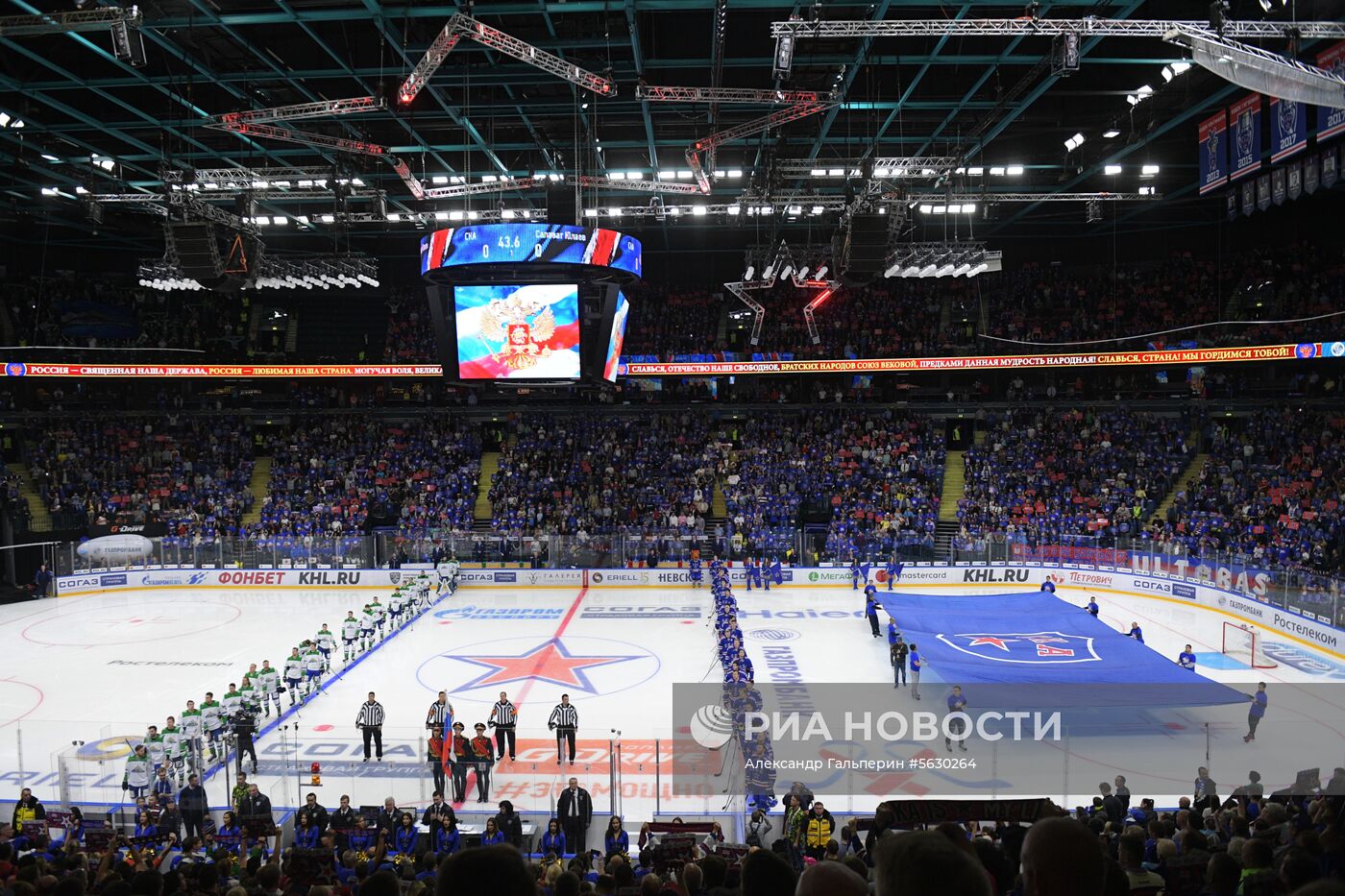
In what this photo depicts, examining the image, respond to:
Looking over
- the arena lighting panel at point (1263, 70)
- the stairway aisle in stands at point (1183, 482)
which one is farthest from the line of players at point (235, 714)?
the stairway aisle in stands at point (1183, 482)

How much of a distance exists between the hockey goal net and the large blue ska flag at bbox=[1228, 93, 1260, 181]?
9814mm

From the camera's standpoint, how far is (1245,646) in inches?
826

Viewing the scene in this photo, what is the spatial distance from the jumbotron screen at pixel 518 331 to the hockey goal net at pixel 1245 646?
15982mm

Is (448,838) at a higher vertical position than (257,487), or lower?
lower

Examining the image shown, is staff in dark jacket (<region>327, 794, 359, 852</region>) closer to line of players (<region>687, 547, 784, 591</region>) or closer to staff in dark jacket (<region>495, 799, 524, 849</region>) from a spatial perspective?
staff in dark jacket (<region>495, 799, 524, 849</region>)

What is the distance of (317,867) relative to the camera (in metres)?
→ 7.48

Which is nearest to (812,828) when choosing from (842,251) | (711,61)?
(842,251)

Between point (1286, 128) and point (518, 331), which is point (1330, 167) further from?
point (518, 331)

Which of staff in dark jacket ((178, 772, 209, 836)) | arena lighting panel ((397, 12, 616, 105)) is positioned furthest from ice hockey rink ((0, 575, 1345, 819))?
arena lighting panel ((397, 12, 616, 105))

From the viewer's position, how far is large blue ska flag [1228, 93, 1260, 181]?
1773 cm

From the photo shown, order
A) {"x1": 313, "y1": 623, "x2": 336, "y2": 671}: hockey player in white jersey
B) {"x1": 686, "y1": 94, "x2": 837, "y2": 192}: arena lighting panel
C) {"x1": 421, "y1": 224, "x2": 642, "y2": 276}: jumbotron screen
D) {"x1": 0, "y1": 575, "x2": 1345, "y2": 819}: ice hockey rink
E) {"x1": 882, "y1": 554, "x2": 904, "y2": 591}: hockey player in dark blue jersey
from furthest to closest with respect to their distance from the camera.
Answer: {"x1": 882, "y1": 554, "x2": 904, "y2": 591}: hockey player in dark blue jersey < {"x1": 313, "y1": 623, "x2": 336, "y2": 671}: hockey player in white jersey < {"x1": 421, "y1": 224, "x2": 642, "y2": 276}: jumbotron screen < {"x1": 686, "y1": 94, "x2": 837, "y2": 192}: arena lighting panel < {"x1": 0, "y1": 575, "x2": 1345, "y2": 819}: ice hockey rink

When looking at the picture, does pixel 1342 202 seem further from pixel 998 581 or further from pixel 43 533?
pixel 43 533

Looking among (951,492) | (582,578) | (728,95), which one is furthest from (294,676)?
(951,492)

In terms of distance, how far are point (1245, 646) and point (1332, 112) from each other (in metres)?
12.3
